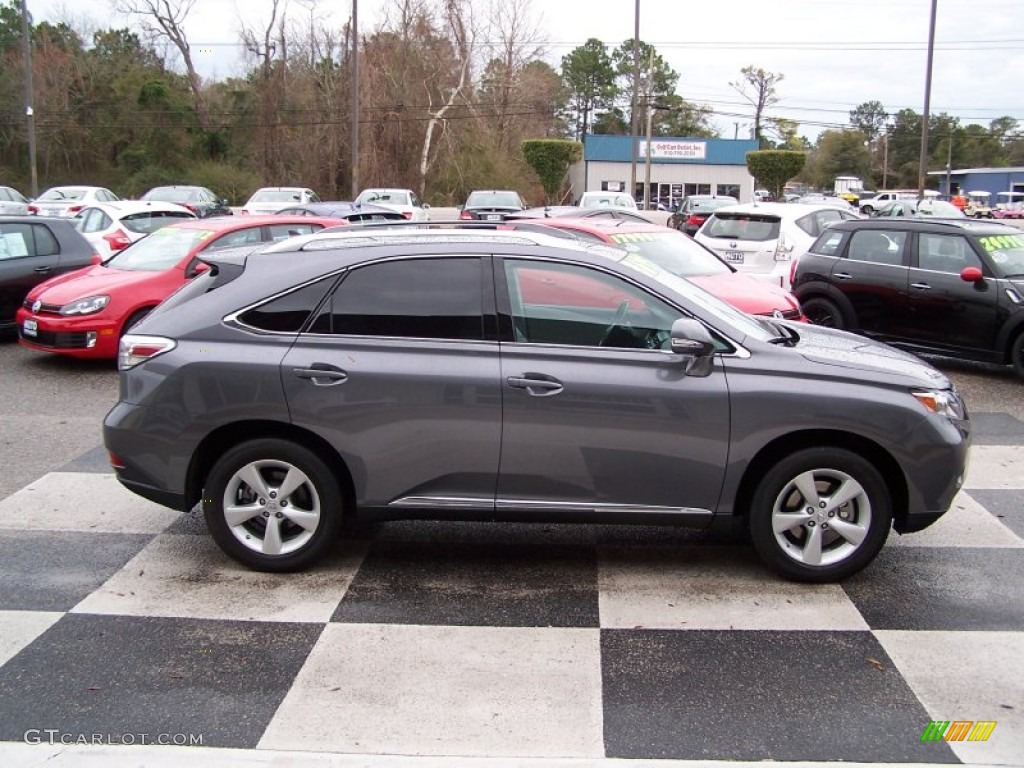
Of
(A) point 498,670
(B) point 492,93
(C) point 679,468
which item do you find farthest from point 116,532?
(B) point 492,93

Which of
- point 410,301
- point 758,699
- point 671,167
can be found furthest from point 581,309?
point 671,167

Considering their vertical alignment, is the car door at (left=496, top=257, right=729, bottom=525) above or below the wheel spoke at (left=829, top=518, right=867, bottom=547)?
above

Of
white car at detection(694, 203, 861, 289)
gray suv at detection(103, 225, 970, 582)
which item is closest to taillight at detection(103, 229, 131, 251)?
white car at detection(694, 203, 861, 289)

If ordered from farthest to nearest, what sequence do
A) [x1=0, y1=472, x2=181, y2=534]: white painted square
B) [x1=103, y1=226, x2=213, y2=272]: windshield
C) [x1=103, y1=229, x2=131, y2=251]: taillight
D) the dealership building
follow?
1. the dealership building
2. [x1=103, y1=229, x2=131, y2=251]: taillight
3. [x1=103, y1=226, x2=213, y2=272]: windshield
4. [x1=0, y1=472, x2=181, y2=534]: white painted square

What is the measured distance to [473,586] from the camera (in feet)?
16.2

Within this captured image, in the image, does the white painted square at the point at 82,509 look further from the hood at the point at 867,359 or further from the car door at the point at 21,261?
the car door at the point at 21,261

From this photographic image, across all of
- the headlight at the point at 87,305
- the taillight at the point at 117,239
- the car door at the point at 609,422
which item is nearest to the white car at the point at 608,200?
the taillight at the point at 117,239

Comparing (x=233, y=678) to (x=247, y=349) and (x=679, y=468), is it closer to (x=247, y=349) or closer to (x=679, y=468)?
(x=247, y=349)

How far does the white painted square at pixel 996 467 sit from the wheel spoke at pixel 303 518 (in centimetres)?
430

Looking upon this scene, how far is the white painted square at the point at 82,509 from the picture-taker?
5.79 m

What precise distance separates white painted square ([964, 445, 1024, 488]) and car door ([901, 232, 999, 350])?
100 inches

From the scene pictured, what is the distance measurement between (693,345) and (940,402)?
1.29 metres

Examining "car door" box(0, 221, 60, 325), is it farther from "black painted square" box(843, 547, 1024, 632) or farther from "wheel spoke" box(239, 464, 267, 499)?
"black painted square" box(843, 547, 1024, 632)

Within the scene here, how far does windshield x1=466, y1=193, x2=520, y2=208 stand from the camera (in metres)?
27.3
